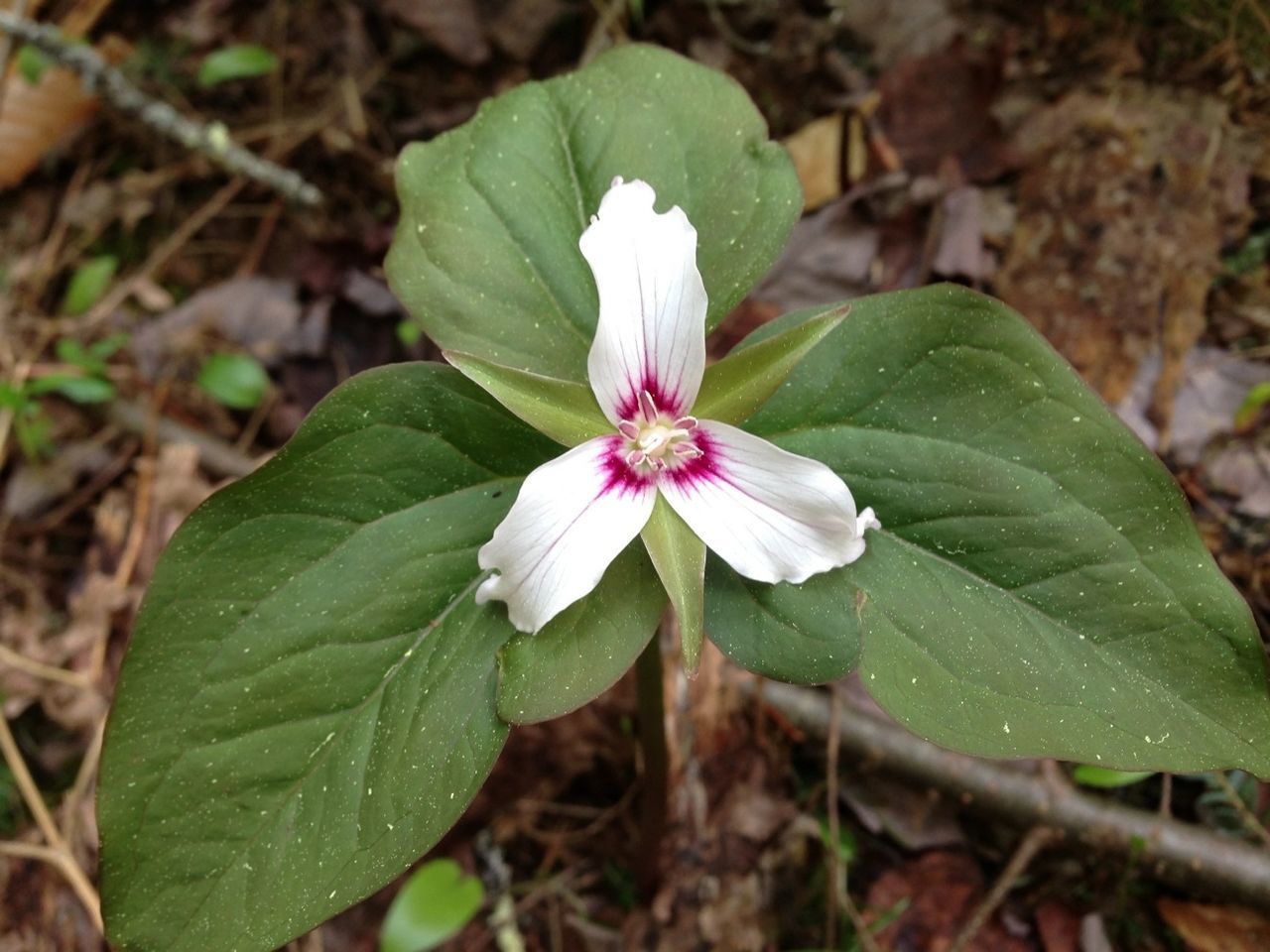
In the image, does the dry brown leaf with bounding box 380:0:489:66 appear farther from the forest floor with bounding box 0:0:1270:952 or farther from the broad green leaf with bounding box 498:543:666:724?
the broad green leaf with bounding box 498:543:666:724

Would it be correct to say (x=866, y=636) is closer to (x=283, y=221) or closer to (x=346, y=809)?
→ (x=346, y=809)

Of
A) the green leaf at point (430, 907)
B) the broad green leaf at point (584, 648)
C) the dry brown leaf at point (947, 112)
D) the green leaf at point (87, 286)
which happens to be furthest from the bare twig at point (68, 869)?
the dry brown leaf at point (947, 112)

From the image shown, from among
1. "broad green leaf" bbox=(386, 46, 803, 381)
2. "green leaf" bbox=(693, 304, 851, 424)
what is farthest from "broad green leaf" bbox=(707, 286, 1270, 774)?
"broad green leaf" bbox=(386, 46, 803, 381)

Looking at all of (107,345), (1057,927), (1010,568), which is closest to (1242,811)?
(1057,927)

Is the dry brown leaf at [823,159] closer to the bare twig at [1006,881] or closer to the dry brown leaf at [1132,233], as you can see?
the dry brown leaf at [1132,233]

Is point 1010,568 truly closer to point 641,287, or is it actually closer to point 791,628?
point 791,628

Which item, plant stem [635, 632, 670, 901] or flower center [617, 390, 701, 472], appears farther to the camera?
plant stem [635, 632, 670, 901]

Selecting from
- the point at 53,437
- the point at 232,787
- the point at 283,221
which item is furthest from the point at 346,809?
the point at 283,221
